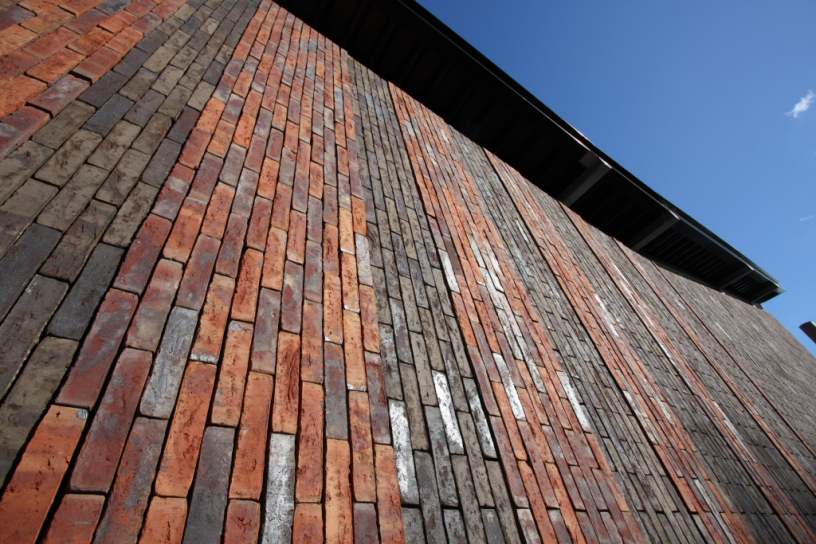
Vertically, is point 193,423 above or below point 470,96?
below

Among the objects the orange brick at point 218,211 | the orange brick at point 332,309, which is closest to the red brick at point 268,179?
the orange brick at point 218,211

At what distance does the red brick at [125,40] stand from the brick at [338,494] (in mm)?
2848

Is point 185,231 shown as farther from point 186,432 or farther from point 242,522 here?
point 242,522

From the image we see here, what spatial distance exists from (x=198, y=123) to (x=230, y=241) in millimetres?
1003

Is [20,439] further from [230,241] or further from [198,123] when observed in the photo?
[198,123]

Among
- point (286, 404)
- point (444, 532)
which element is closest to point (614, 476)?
point (444, 532)

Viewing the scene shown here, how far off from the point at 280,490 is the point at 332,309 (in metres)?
1.03

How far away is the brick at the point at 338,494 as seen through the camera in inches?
61.7

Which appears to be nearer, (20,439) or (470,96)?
(20,439)

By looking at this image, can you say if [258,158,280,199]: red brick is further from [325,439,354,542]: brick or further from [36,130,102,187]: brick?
[325,439,354,542]: brick

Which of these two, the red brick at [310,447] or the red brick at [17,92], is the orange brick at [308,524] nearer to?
the red brick at [310,447]

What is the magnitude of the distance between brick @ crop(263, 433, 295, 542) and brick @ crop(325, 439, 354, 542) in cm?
16

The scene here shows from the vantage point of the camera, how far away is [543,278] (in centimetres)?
483

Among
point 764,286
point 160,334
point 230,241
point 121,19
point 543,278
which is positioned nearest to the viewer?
point 160,334
